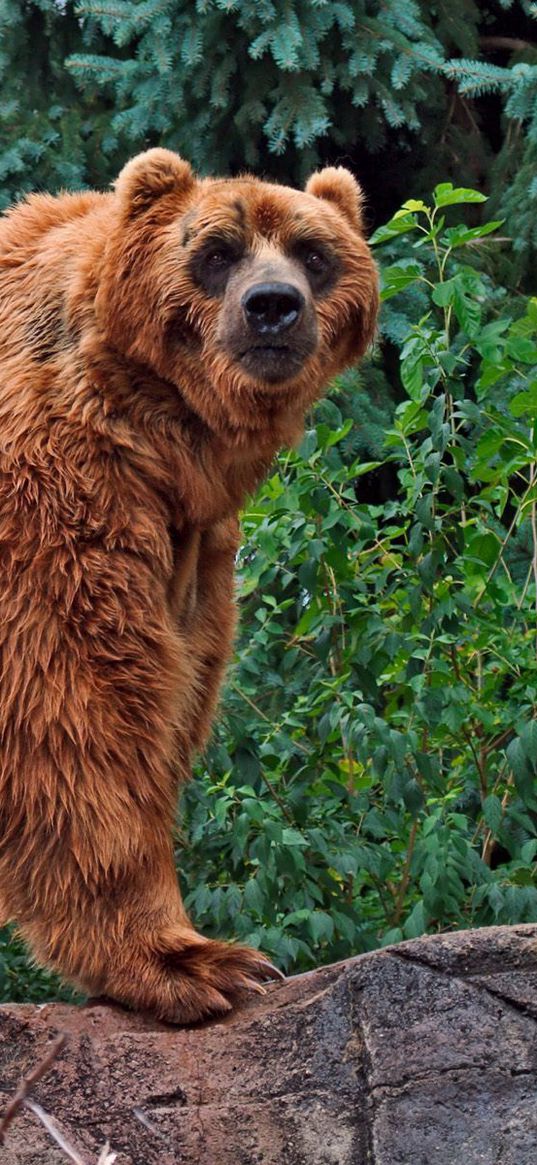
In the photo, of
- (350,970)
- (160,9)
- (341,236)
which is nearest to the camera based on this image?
(350,970)

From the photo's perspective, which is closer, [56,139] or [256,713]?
[256,713]

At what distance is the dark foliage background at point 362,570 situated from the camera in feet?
15.4

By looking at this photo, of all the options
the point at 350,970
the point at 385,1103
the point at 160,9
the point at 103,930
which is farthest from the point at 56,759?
the point at 160,9

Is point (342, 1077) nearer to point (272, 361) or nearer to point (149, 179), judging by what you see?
point (272, 361)

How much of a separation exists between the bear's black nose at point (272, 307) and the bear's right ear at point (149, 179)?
0.36 m

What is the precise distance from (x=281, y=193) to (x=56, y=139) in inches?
125

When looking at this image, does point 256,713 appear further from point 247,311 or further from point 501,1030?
point 501,1030

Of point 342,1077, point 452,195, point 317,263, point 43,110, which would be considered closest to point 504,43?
point 43,110

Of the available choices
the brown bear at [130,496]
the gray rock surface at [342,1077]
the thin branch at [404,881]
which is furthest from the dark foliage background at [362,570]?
the gray rock surface at [342,1077]

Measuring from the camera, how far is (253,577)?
516cm

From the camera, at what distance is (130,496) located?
12.5 ft

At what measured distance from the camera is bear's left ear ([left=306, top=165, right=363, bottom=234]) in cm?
439

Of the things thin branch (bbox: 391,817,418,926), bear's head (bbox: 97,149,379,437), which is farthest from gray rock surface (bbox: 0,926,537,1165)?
thin branch (bbox: 391,817,418,926)

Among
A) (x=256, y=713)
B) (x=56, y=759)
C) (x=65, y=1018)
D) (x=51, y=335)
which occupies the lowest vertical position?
(x=256, y=713)
